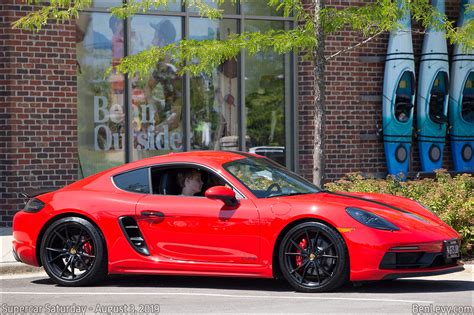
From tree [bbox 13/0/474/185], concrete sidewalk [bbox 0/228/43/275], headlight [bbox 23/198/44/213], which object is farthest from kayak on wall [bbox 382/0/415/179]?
headlight [bbox 23/198/44/213]

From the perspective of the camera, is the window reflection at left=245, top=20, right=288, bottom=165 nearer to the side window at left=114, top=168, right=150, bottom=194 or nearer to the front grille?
the side window at left=114, top=168, right=150, bottom=194

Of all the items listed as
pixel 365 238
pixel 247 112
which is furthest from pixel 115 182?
pixel 247 112

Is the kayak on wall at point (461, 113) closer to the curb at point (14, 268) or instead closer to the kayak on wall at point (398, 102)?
the kayak on wall at point (398, 102)

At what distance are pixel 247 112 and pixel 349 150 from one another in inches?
80.1

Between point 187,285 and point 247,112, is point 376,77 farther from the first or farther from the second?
point 187,285

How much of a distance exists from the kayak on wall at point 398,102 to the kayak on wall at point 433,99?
0.95ft

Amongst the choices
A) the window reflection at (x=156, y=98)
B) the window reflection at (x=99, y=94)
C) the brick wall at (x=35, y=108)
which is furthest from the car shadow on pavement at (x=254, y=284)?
the window reflection at (x=156, y=98)

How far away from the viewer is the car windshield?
380 inches

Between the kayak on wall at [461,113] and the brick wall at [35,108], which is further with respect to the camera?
the kayak on wall at [461,113]

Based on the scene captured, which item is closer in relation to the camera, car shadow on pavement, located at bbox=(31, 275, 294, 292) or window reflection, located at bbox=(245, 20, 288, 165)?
car shadow on pavement, located at bbox=(31, 275, 294, 292)

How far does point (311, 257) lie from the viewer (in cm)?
905

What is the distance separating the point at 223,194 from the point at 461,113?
11266mm

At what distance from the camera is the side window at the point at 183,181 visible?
9898mm

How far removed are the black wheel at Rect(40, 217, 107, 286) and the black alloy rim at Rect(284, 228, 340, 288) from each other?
184 centimetres
